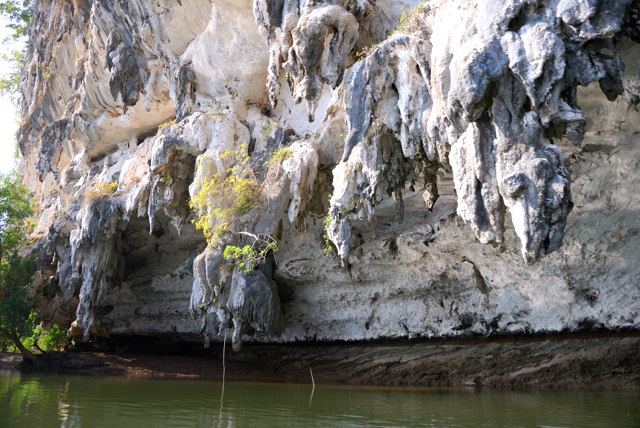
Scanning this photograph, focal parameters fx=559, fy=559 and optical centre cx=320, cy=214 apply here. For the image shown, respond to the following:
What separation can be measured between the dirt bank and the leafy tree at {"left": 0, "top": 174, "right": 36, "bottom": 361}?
129cm

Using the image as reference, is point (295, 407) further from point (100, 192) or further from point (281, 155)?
point (100, 192)

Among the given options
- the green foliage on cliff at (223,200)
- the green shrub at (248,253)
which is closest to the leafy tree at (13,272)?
the green foliage on cliff at (223,200)

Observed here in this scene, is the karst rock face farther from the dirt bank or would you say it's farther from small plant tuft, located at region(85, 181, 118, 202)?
the dirt bank

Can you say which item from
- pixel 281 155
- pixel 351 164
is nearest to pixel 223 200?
pixel 281 155

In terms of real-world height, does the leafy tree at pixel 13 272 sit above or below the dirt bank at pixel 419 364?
above

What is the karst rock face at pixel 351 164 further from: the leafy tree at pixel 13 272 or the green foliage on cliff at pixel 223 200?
the leafy tree at pixel 13 272

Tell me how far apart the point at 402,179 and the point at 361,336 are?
5.72 meters

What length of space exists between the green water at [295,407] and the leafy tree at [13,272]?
531 cm

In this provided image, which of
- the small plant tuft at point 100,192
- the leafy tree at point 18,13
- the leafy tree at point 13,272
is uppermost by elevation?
the leafy tree at point 18,13

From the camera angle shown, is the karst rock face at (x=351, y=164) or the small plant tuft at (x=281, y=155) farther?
the small plant tuft at (x=281, y=155)

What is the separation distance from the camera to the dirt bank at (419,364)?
11109 millimetres

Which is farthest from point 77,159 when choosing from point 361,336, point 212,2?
point 361,336

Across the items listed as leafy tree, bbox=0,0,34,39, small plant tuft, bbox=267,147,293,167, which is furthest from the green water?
leafy tree, bbox=0,0,34,39

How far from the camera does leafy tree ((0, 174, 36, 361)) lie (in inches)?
641
